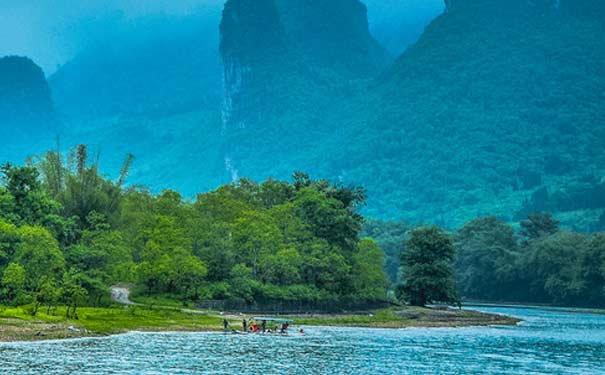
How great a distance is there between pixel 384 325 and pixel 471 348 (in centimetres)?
2696

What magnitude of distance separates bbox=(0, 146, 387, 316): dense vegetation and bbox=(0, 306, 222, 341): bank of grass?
11.5ft

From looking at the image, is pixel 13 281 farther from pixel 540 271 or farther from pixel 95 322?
pixel 540 271

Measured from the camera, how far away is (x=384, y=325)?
109 m

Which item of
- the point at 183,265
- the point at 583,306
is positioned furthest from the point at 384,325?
the point at 583,306

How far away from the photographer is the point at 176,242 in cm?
10931

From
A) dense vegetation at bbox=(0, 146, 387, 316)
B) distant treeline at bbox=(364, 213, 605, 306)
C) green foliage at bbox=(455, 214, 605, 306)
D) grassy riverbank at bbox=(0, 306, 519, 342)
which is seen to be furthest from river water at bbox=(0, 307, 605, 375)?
green foliage at bbox=(455, 214, 605, 306)

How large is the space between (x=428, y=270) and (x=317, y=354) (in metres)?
63.3

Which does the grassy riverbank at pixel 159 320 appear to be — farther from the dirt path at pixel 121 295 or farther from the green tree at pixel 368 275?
the dirt path at pixel 121 295

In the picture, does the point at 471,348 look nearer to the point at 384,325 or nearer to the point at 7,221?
the point at 384,325

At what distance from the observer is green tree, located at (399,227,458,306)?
5256 inches

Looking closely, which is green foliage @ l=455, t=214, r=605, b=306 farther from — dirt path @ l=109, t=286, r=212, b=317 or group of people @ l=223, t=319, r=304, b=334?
group of people @ l=223, t=319, r=304, b=334

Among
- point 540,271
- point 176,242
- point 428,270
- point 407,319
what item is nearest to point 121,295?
point 176,242

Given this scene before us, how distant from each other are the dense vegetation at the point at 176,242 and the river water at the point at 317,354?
54.0 feet

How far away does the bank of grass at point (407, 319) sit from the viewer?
109812mm
